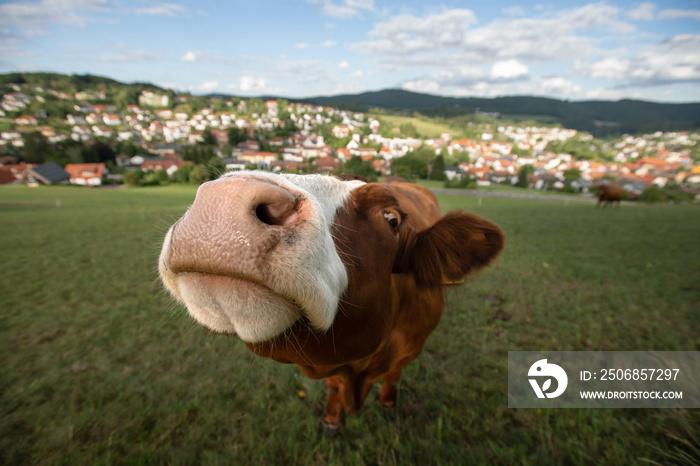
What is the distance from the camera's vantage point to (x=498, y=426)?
9.71ft

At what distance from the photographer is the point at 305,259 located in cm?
109

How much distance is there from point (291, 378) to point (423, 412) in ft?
5.45

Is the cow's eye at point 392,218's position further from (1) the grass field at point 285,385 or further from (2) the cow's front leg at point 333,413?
(2) the cow's front leg at point 333,413

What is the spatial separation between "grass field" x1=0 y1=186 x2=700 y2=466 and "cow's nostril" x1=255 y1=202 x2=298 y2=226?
1.08 m

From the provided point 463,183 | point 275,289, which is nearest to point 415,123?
point 275,289

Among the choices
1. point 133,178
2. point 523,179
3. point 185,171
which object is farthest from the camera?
point 523,179

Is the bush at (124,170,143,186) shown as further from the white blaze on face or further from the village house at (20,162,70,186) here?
the white blaze on face

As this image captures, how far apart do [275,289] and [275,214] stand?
288mm

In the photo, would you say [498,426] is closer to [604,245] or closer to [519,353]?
[519,353]

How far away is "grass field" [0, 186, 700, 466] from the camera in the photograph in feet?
8.74

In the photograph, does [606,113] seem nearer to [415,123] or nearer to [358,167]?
[415,123]

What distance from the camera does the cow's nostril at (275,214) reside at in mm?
1111

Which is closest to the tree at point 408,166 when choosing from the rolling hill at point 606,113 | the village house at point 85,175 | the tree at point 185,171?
Result: the tree at point 185,171

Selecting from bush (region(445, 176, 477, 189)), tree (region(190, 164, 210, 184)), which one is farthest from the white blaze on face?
bush (region(445, 176, 477, 189))
